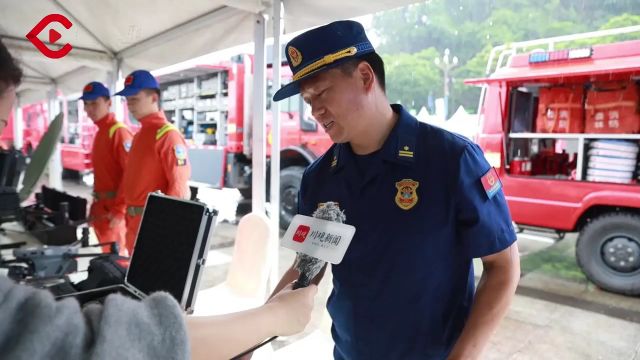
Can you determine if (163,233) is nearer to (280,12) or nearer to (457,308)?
(457,308)

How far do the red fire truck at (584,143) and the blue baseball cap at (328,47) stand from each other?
347 centimetres

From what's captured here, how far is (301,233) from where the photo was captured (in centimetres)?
105

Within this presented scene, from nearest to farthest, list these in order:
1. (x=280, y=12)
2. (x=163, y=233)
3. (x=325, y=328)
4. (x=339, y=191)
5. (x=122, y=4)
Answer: (x=339, y=191), (x=163, y=233), (x=325, y=328), (x=280, y=12), (x=122, y=4)

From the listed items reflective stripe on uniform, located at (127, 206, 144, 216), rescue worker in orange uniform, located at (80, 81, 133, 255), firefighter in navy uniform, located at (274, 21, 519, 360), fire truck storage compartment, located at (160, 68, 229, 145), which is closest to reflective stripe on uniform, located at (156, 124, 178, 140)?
reflective stripe on uniform, located at (127, 206, 144, 216)

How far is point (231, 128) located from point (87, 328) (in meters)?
6.72

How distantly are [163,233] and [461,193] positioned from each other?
967 millimetres

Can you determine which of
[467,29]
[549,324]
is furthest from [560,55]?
[467,29]

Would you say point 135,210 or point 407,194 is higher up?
point 407,194

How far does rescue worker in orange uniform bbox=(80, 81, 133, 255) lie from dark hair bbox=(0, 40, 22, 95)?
3.03m

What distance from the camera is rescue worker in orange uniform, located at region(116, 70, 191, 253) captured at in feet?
9.43

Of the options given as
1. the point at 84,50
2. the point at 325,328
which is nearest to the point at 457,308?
the point at 325,328

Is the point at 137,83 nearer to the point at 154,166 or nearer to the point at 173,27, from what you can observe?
the point at 173,27

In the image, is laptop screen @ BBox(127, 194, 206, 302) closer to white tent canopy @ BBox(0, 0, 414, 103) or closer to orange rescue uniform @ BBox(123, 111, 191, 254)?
white tent canopy @ BBox(0, 0, 414, 103)

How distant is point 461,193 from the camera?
3.33 ft
